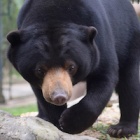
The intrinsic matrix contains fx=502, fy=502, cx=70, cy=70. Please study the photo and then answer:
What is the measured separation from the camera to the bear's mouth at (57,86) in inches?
128

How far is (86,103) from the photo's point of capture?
3.69 metres

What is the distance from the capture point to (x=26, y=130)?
3080mm

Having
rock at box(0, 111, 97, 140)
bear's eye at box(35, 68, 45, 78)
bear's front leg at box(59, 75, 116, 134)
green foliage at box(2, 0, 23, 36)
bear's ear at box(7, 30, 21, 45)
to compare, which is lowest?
green foliage at box(2, 0, 23, 36)

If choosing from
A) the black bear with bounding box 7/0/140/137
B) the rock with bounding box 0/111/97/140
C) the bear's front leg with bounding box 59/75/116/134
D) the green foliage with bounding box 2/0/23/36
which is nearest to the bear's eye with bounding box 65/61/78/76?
the black bear with bounding box 7/0/140/137

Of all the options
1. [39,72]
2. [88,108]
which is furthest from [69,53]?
[88,108]

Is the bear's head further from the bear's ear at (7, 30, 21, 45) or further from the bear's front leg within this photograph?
the bear's front leg

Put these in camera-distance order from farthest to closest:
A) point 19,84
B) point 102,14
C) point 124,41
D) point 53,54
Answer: point 19,84 → point 124,41 → point 102,14 → point 53,54

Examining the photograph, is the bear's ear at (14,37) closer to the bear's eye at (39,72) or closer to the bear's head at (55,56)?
the bear's head at (55,56)

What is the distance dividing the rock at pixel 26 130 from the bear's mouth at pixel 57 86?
7.3 inches

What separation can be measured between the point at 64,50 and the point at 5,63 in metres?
10.2

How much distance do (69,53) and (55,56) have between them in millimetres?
104

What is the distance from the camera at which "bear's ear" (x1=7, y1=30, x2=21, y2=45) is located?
11.8ft

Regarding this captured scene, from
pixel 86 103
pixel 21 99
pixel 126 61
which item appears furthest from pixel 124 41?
pixel 21 99

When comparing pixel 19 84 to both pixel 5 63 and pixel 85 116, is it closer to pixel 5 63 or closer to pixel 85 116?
pixel 5 63
